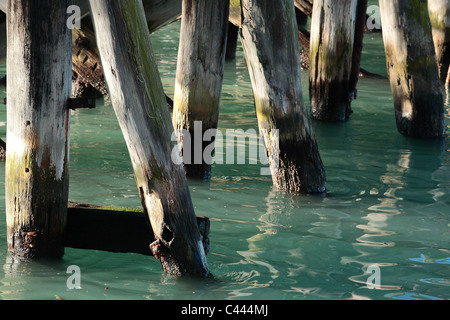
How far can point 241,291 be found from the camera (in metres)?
3.99

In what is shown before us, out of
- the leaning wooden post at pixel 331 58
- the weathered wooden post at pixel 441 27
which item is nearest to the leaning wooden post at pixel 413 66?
the leaning wooden post at pixel 331 58

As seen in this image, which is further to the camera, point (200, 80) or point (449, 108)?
point (449, 108)

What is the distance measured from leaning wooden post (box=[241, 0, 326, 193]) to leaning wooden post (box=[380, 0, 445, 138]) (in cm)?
215

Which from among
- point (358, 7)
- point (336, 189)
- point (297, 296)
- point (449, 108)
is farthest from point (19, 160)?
point (449, 108)

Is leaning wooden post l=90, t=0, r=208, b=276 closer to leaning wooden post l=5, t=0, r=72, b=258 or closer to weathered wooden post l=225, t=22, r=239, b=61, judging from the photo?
leaning wooden post l=5, t=0, r=72, b=258

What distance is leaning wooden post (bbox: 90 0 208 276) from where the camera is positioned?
3.86 m

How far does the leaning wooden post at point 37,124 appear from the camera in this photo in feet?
12.7

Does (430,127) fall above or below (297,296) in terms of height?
above

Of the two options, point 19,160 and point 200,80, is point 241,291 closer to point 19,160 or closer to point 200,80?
point 19,160

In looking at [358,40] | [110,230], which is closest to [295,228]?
[110,230]

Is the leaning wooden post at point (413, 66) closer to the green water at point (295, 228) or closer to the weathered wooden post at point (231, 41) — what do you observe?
the green water at point (295, 228)

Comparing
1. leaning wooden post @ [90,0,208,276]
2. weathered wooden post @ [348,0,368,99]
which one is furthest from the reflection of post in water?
leaning wooden post @ [90,0,208,276]
